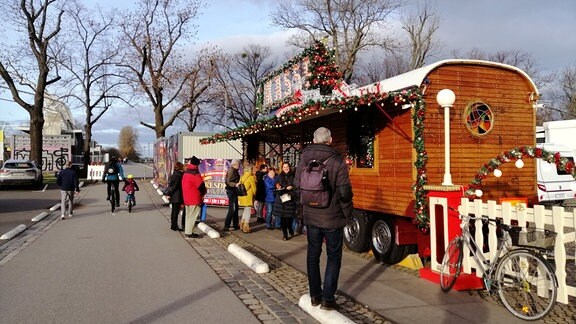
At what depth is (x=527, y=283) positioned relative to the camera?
5281 millimetres

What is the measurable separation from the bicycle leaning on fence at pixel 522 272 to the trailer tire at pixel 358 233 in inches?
130

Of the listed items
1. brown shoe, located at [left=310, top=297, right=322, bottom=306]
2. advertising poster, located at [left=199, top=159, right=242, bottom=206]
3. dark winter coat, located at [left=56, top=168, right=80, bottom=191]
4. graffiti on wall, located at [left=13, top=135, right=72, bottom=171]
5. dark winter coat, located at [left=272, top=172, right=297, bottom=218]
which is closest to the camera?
brown shoe, located at [left=310, top=297, right=322, bottom=306]

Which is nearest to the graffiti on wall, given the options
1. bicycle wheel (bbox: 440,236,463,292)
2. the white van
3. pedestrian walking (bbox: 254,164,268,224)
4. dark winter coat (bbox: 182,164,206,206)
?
pedestrian walking (bbox: 254,164,268,224)

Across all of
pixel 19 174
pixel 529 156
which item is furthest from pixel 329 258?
pixel 19 174

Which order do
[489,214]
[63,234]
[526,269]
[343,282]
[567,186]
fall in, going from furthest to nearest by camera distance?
[567,186]
[63,234]
[343,282]
[489,214]
[526,269]

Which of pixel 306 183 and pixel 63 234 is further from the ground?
pixel 306 183

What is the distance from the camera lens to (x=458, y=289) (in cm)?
650

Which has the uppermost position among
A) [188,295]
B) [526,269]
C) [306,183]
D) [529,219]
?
[306,183]

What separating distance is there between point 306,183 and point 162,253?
484 centimetres

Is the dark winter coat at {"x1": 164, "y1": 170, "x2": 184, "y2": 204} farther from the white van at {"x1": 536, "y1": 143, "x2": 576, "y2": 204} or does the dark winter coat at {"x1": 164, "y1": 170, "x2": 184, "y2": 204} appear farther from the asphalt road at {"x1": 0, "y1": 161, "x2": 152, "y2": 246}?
the white van at {"x1": 536, "y1": 143, "x2": 576, "y2": 204}

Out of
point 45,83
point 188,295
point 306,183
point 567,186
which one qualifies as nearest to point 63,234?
point 188,295

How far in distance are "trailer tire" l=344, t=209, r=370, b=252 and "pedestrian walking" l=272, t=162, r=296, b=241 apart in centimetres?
127

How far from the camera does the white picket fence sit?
16.9ft

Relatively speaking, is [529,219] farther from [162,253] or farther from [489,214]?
[162,253]
